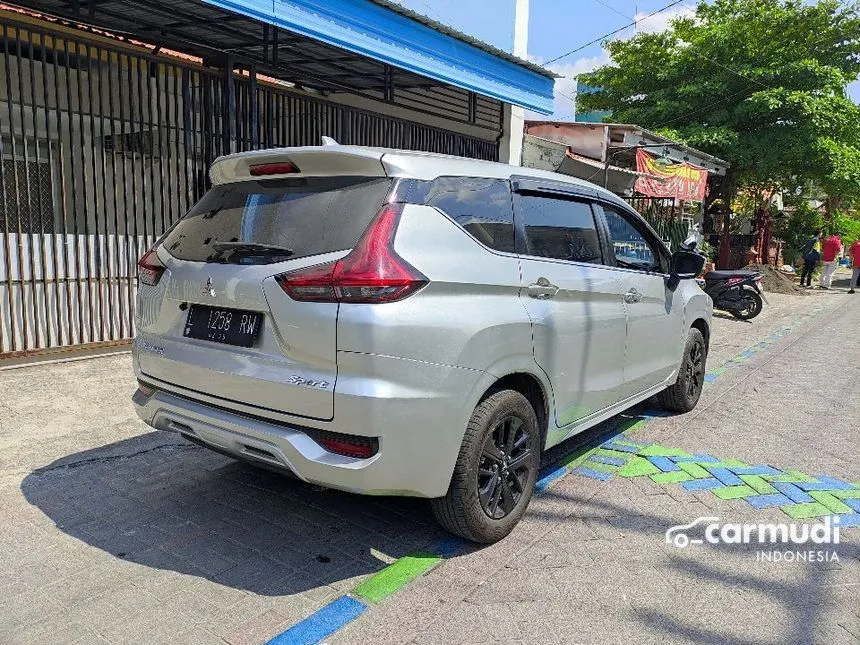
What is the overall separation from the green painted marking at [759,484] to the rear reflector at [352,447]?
2618 mm

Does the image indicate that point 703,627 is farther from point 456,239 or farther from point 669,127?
point 669,127

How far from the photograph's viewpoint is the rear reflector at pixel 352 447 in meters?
2.69

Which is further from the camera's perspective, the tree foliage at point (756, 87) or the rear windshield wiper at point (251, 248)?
the tree foliage at point (756, 87)

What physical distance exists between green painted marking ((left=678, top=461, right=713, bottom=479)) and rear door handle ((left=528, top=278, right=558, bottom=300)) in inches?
66.7

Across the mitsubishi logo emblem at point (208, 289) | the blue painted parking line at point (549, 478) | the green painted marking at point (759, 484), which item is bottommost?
the blue painted parking line at point (549, 478)

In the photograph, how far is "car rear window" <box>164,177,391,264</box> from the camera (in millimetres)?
2852

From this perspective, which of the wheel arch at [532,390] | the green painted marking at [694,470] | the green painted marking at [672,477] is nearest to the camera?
the wheel arch at [532,390]

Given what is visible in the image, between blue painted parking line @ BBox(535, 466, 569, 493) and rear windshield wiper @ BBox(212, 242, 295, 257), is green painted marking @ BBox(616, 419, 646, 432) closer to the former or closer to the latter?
blue painted parking line @ BBox(535, 466, 569, 493)

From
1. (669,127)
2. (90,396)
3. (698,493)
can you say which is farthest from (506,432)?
(669,127)

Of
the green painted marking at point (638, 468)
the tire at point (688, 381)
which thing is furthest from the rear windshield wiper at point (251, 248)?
the tire at point (688, 381)

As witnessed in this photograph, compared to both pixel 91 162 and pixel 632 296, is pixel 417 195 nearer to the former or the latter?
pixel 632 296

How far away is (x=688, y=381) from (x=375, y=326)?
388cm

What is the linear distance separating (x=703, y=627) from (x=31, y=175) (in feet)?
20.8

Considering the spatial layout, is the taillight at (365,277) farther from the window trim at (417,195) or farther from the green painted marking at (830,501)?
the green painted marking at (830,501)
